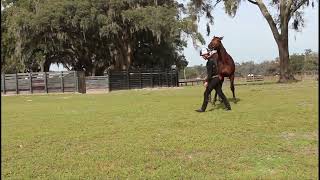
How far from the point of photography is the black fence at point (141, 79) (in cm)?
4091

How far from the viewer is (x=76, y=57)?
5106 cm

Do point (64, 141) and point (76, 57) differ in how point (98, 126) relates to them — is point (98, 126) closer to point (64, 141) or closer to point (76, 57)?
point (64, 141)

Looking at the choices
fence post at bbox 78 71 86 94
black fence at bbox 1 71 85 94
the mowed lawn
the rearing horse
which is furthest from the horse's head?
fence post at bbox 78 71 86 94

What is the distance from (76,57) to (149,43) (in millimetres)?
7374

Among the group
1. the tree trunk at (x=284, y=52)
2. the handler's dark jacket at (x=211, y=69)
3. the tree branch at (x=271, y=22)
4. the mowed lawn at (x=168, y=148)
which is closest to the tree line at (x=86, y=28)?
the tree branch at (x=271, y=22)

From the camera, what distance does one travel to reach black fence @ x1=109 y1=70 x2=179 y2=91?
134ft

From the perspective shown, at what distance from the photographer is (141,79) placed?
42.5m

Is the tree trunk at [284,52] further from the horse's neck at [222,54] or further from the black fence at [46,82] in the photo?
the horse's neck at [222,54]

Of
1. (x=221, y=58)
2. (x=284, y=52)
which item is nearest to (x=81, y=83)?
(x=284, y=52)

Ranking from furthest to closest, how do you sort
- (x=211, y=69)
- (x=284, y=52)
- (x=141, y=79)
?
(x=141, y=79)
(x=284, y=52)
(x=211, y=69)

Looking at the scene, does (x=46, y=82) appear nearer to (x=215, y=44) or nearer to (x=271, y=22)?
(x=271, y=22)

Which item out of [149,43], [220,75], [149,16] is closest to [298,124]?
[220,75]

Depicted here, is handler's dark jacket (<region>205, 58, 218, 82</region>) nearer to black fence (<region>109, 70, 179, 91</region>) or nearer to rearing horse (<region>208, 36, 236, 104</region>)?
rearing horse (<region>208, 36, 236, 104</region>)

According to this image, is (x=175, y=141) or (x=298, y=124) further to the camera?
(x=298, y=124)
